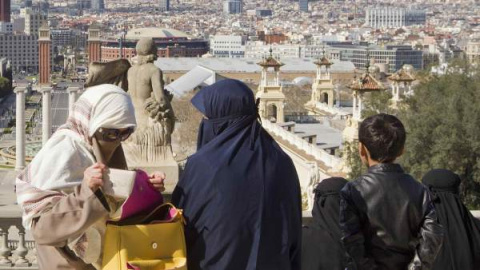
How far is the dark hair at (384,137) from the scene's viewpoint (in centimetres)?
429

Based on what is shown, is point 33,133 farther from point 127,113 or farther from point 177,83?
point 127,113

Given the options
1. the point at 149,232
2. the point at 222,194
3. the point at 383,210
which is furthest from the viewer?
the point at 383,210

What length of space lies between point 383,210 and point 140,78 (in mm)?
5131

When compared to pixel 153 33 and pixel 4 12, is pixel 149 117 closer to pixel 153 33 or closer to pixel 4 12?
pixel 153 33

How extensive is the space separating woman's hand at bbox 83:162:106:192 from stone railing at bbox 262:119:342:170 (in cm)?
1942

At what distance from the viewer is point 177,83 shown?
169 ft

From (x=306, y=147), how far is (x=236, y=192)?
22707mm

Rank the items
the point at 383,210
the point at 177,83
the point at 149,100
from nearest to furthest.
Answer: the point at 383,210, the point at 149,100, the point at 177,83

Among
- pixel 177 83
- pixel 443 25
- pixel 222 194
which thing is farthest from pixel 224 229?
pixel 443 25

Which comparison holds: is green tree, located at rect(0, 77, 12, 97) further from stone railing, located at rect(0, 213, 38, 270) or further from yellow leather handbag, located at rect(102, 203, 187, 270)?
yellow leather handbag, located at rect(102, 203, 187, 270)

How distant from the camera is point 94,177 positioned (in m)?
3.55

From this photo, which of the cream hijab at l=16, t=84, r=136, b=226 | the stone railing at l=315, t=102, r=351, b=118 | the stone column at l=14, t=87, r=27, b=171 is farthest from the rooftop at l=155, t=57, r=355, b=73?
the cream hijab at l=16, t=84, r=136, b=226

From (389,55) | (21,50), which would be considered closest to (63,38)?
(21,50)

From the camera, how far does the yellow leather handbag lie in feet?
12.0
